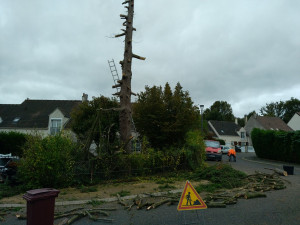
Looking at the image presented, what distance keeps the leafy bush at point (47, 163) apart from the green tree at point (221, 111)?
82.1 metres

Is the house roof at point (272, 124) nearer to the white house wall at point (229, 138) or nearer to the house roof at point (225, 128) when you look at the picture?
the house roof at point (225, 128)

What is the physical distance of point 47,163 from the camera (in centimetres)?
989

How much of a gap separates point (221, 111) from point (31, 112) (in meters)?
72.0

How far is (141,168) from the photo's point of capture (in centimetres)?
1245

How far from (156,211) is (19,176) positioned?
6.63 m

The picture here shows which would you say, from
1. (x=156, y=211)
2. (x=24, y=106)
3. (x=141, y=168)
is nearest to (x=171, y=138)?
(x=141, y=168)

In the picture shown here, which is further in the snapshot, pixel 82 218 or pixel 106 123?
pixel 106 123

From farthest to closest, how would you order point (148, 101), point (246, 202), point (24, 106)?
1. point (24, 106)
2. point (148, 101)
3. point (246, 202)

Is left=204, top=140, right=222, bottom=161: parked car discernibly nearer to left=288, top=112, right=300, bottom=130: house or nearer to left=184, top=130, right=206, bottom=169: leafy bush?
left=184, top=130, right=206, bottom=169: leafy bush

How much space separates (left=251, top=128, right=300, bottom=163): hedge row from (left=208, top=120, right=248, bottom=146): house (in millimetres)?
33817

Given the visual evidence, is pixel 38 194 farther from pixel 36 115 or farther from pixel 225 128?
pixel 225 128

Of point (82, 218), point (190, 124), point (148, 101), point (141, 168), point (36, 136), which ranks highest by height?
point (148, 101)

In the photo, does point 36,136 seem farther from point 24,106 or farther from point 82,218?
point 24,106

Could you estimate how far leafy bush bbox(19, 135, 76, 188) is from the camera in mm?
9930
